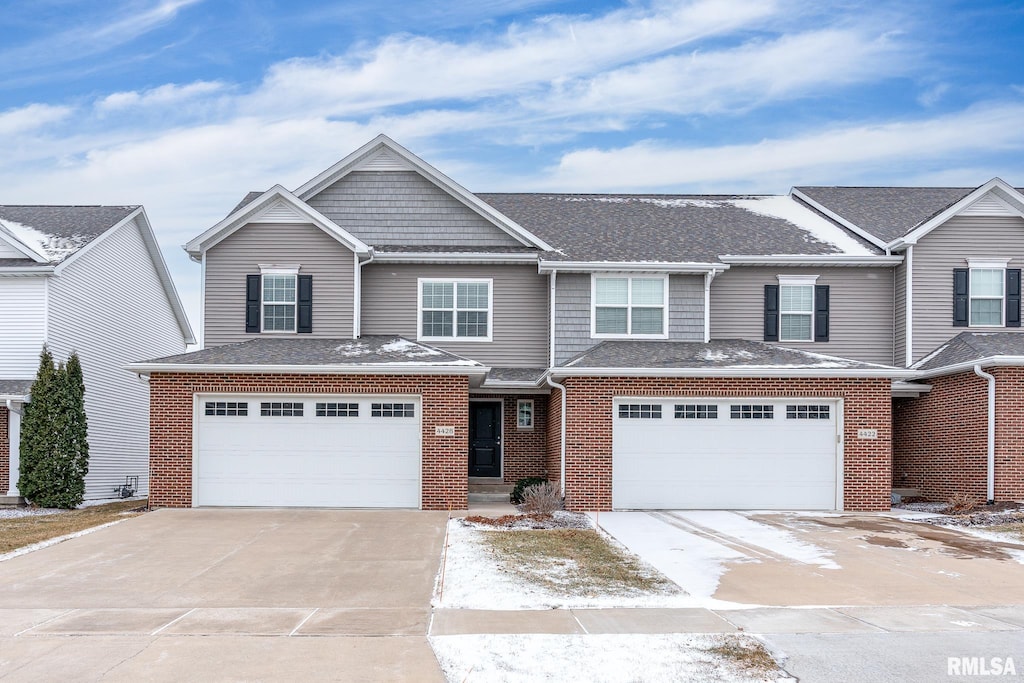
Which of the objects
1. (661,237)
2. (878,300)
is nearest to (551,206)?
(661,237)

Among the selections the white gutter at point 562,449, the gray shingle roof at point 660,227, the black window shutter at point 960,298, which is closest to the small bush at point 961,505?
the black window shutter at point 960,298

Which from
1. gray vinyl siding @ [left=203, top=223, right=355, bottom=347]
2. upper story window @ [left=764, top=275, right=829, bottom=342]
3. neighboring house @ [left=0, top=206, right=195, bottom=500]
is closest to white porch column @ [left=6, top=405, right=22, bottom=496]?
neighboring house @ [left=0, top=206, right=195, bottom=500]

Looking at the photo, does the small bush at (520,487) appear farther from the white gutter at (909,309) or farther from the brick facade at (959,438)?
the white gutter at (909,309)

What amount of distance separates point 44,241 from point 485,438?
12.1m

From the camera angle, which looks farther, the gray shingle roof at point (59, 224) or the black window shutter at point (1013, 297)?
the black window shutter at point (1013, 297)

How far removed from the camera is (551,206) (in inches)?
1110

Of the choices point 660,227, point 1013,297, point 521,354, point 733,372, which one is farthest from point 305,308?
point 1013,297

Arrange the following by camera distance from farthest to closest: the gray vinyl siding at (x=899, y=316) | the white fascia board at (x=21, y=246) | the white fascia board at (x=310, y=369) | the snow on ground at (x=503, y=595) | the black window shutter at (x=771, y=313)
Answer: the black window shutter at (x=771, y=313), the gray vinyl siding at (x=899, y=316), the white fascia board at (x=21, y=246), the white fascia board at (x=310, y=369), the snow on ground at (x=503, y=595)

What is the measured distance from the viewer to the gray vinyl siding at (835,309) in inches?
974

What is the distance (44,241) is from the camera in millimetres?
24125

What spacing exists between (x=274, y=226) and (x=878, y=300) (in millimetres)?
15450

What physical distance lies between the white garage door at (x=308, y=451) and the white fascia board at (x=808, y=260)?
938 centimetres

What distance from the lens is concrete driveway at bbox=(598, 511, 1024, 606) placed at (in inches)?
474

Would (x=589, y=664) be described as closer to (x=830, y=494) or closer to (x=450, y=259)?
(x=830, y=494)
